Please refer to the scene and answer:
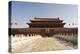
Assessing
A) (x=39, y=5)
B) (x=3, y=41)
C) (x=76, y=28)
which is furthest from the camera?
(x=76, y=28)

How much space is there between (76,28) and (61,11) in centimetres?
38

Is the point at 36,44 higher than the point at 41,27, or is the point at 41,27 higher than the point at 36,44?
the point at 41,27

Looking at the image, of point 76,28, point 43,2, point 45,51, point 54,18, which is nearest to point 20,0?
point 43,2

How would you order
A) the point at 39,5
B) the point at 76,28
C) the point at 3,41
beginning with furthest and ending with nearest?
1. the point at 76,28
2. the point at 39,5
3. the point at 3,41

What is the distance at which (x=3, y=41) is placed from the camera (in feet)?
7.56

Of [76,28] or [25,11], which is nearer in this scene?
[25,11]

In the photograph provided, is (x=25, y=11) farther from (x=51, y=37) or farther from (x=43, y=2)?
(x=51, y=37)

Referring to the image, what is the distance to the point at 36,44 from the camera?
242 cm

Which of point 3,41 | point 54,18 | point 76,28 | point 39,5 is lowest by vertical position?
point 3,41

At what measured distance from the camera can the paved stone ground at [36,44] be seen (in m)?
2.34

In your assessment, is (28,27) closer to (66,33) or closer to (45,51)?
(45,51)

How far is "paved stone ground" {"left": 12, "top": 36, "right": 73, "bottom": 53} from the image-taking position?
234cm

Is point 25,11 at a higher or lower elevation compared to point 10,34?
higher

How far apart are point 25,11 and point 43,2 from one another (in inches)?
12.7
